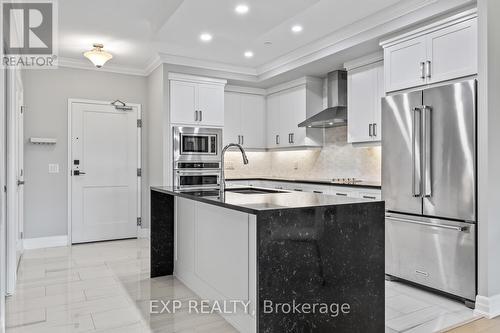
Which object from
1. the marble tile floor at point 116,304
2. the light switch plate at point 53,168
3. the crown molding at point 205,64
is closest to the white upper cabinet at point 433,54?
the marble tile floor at point 116,304

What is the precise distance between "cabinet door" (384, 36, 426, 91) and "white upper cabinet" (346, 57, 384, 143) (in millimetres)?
547

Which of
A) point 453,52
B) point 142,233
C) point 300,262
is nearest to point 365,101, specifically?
point 453,52

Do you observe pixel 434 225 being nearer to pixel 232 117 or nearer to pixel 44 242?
pixel 232 117

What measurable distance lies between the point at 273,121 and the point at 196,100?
5.05 feet

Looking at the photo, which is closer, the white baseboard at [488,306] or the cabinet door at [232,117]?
the white baseboard at [488,306]

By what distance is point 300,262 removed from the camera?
2092mm

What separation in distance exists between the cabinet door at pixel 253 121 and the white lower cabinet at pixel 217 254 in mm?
2850

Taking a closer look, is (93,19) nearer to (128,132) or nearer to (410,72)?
(128,132)

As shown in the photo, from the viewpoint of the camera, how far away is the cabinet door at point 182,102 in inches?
207

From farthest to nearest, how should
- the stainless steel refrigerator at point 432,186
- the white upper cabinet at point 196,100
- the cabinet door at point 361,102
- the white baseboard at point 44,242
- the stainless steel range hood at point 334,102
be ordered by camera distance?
the white upper cabinet at point 196,100, the stainless steel range hood at point 334,102, the white baseboard at point 44,242, the cabinet door at point 361,102, the stainless steel refrigerator at point 432,186

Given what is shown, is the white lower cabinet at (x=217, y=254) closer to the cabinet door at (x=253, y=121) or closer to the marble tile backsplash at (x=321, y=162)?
the marble tile backsplash at (x=321, y=162)

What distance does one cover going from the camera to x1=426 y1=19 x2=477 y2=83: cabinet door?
10.1ft

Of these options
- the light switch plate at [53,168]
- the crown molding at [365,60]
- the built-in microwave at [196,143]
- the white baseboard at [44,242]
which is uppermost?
the crown molding at [365,60]

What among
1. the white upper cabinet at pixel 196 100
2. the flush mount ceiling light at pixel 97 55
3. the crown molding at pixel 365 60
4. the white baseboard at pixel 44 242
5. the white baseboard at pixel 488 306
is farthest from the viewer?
the white upper cabinet at pixel 196 100
